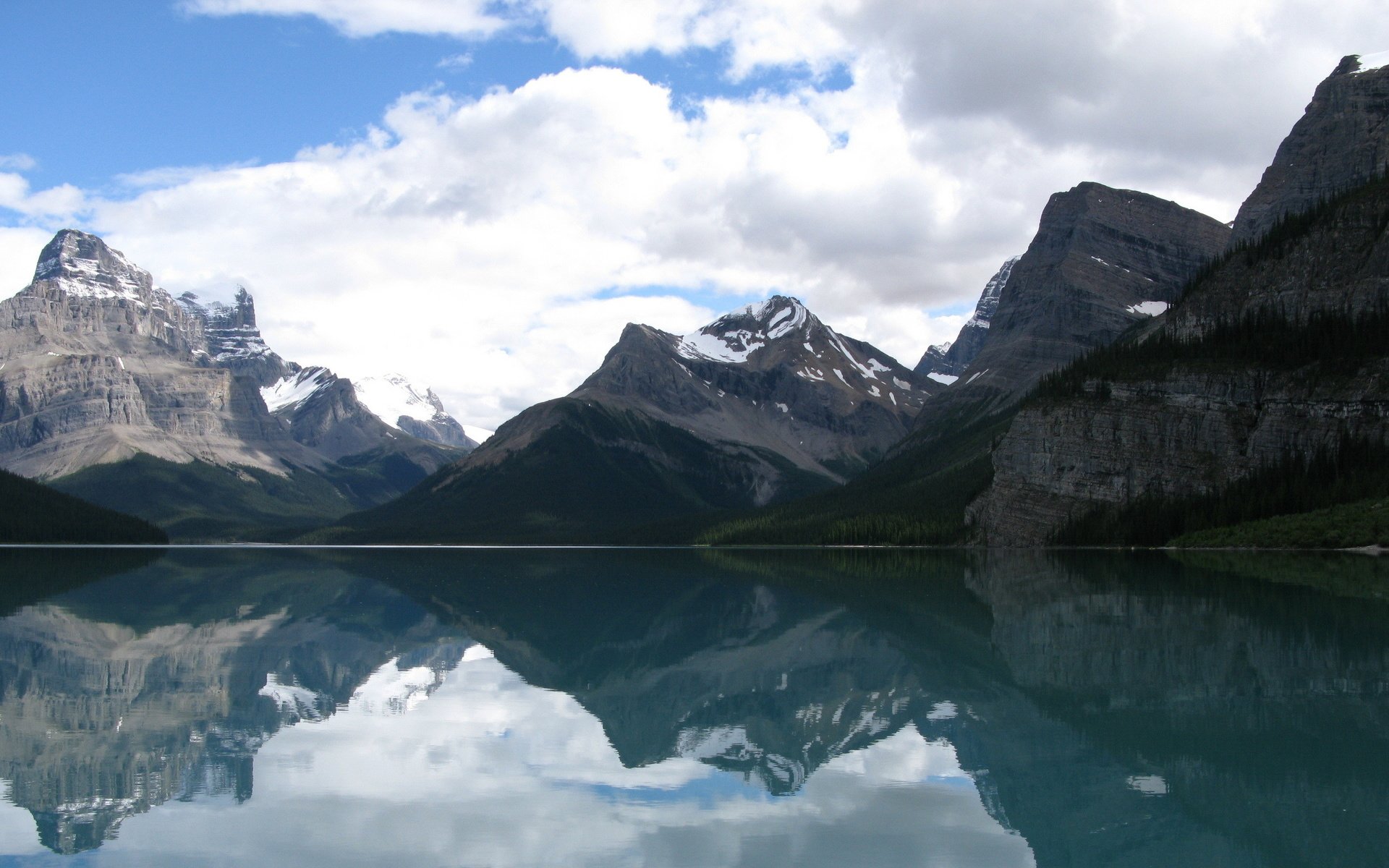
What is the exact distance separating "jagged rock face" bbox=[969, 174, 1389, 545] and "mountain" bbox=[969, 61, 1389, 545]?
18cm

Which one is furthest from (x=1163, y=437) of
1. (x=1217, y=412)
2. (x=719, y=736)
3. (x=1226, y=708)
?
(x=719, y=736)

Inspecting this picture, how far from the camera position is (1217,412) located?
13725 cm

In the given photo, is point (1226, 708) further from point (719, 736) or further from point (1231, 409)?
point (1231, 409)

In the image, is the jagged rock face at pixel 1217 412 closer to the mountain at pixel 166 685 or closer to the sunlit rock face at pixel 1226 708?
the sunlit rock face at pixel 1226 708

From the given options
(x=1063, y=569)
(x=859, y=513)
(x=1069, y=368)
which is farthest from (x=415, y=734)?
(x=859, y=513)

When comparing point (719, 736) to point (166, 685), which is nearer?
point (719, 736)

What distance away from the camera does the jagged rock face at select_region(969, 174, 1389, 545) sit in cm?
12656

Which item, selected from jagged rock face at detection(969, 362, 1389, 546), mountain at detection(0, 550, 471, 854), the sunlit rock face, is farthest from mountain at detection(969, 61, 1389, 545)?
mountain at detection(0, 550, 471, 854)

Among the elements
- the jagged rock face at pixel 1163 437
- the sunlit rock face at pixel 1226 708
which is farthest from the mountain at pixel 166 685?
the jagged rock face at pixel 1163 437

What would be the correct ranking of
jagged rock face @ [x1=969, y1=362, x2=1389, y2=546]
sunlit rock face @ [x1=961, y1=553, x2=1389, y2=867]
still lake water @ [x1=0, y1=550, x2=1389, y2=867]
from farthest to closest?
jagged rock face @ [x1=969, y1=362, x2=1389, y2=546] → still lake water @ [x1=0, y1=550, x2=1389, y2=867] → sunlit rock face @ [x1=961, y1=553, x2=1389, y2=867]

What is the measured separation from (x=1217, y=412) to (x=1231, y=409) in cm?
168

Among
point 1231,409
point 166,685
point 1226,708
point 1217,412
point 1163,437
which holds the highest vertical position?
point 1231,409

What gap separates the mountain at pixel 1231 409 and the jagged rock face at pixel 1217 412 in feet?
0.60

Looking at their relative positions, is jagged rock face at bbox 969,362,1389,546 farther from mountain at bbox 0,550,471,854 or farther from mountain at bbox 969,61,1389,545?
mountain at bbox 0,550,471,854
